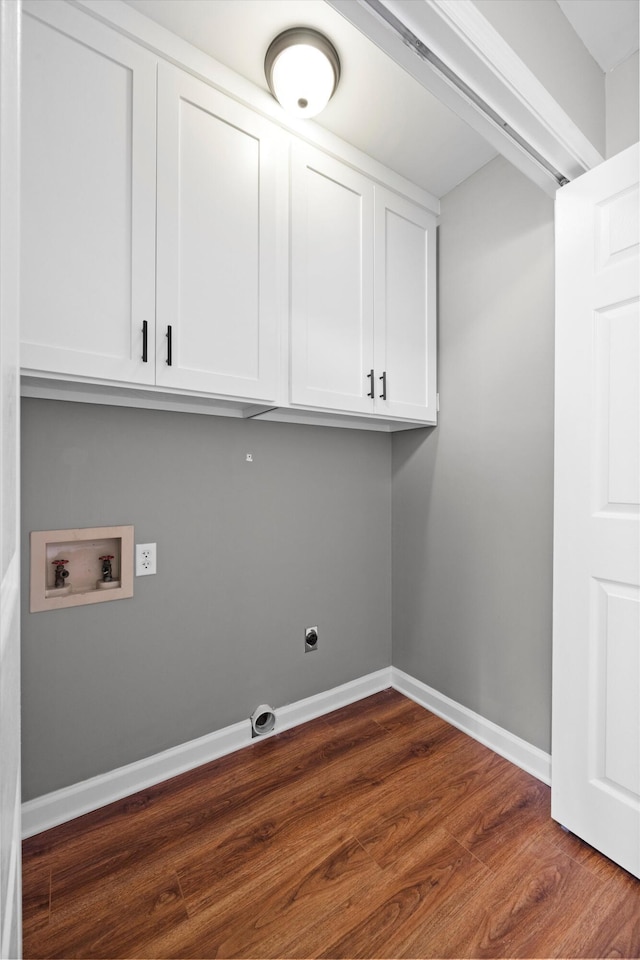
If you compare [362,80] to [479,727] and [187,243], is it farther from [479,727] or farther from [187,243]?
[479,727]

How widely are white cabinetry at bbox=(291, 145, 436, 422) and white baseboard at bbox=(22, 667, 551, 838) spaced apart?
4.45ft

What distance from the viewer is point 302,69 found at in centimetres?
143

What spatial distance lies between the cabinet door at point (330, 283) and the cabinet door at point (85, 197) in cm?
54

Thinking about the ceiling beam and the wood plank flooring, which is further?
the wood plank flooring

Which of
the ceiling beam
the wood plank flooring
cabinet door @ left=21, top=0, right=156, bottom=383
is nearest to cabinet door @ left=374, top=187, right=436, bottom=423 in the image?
the ceiling beam

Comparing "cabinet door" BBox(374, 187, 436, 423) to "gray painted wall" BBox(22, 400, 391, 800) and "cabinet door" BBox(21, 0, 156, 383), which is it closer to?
"gray painted wall" BBox(22, 400, 391, 800)

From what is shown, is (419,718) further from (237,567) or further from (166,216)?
(166,216)

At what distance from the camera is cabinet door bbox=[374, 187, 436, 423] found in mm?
1948

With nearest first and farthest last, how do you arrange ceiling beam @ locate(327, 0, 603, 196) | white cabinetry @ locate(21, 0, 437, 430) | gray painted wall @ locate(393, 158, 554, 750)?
ceiling beam @ locate(327, 0, 603, 196) < white cabinetry @ locate(21, 0, 437, 430) < gray painted wall @ locate(393, 158, 554, 750)

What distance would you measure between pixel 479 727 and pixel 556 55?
2399 mm

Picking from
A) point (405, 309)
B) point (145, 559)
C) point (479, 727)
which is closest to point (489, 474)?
point (405, 309)

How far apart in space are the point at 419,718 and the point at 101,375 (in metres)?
1.99

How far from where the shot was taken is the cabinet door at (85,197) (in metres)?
1.19

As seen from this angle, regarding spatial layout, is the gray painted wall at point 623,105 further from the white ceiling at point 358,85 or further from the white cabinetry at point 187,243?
the white cabinetry at point 187,243
